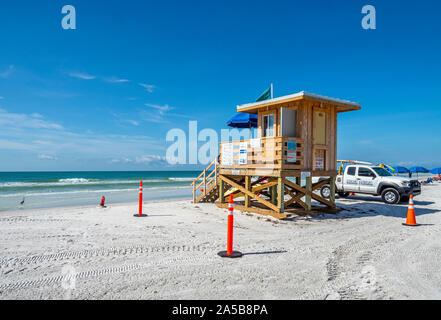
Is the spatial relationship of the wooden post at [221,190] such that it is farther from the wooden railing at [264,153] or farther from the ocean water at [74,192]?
the ocean water at [74,192]

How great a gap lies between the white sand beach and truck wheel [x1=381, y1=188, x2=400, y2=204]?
5.03 m

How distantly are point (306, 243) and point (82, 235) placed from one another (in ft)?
19.1

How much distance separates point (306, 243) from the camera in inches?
276

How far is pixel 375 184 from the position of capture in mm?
15688

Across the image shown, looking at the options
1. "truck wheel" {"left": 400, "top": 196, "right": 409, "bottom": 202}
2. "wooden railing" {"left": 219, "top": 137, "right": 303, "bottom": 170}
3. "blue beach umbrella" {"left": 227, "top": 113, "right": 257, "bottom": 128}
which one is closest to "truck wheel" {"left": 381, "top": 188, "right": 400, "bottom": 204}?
"truck wheel" {"left": 400, "top": 196, "right": 409, "bottom": 202}

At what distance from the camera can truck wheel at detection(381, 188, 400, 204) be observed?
14875 mm

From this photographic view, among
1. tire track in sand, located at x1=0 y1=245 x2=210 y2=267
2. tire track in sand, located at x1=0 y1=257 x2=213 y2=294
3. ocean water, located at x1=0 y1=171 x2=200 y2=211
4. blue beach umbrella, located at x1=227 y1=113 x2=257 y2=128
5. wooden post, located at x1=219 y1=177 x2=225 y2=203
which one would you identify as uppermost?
blue beach umbrella, located at x1=227 y1=113 x2=257 y2=128

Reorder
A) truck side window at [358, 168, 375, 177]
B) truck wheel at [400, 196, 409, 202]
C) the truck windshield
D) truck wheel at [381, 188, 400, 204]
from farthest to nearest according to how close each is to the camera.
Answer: truck side window at [358, 168, 375, 177] < the truck windshield < truck wheel at [400, 196, 409, 202] < truck wheel at [381, 188, 400, 204]

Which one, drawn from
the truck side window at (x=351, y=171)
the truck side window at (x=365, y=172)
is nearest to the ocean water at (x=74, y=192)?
the truck side window at (x=351, y=171)

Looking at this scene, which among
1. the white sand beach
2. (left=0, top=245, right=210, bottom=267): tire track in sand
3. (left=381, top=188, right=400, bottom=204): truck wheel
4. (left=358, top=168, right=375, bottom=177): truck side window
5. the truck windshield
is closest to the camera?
the white sand beach

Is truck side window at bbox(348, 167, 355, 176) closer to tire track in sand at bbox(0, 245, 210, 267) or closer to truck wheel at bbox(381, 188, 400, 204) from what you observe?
truck wheel at bbox(381, 188, 400, 204)
